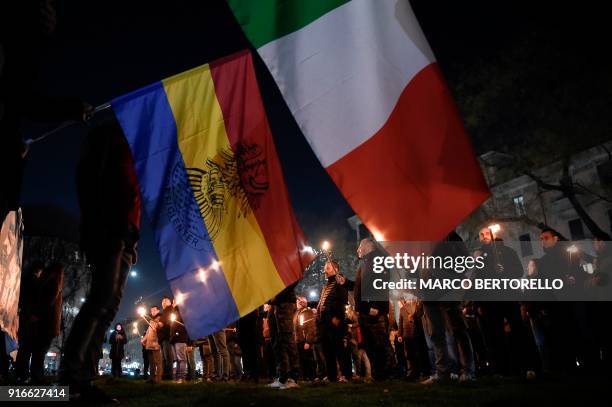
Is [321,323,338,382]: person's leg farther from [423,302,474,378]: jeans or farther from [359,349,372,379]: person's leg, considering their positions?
[359,349,372,379]: person's leg

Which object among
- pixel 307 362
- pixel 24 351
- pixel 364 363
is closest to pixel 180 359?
pixel 307 362

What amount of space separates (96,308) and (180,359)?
9200 millimetres

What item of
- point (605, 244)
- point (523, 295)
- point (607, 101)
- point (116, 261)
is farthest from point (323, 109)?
point (607, 101)

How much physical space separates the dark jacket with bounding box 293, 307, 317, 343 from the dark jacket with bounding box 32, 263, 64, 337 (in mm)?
5353

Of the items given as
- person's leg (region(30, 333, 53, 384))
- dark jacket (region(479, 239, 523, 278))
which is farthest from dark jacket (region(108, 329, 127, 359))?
dark jacket (region(479, 239, 523, 278))

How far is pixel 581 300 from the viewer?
8211 millimetres

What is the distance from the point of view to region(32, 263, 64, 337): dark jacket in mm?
7996

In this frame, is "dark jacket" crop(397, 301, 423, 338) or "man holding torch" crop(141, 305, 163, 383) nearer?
"dark jacket" crop(397, 301, 423, 338)

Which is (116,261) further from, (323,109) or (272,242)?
(323,109)

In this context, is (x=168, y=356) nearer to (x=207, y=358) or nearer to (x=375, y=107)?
(x=207, y=358)

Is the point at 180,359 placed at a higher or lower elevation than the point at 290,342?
lower

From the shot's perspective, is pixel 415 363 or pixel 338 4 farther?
pixel 415 363

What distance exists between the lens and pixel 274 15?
421 cm

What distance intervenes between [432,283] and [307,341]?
5074 mm
